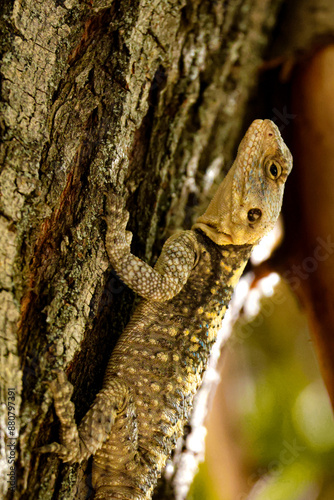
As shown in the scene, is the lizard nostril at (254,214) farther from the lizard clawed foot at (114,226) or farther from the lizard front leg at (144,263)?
the lizard clawed foot at (114,226)

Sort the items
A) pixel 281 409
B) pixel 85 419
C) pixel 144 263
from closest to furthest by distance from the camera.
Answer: pixel 85 419, pixel 144 263, pixel 281 409

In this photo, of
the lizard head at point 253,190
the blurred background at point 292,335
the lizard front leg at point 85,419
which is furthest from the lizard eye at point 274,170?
the lizard front leg at point 85,419

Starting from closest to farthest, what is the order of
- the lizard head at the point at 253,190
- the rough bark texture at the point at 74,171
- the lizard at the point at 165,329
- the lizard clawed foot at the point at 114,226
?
the rough bark texture at the point at 74,171 < the lizard at the point at 165,329 < the lizard clawed foot at the point at 114,226 < the lizard head at the point at 253,190

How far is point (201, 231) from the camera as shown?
2930 millimetres

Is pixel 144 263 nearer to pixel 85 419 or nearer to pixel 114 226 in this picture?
pixel 114 226

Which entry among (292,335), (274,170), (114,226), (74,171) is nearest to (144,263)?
(114,226)

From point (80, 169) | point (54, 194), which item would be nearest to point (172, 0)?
point (80, 169)

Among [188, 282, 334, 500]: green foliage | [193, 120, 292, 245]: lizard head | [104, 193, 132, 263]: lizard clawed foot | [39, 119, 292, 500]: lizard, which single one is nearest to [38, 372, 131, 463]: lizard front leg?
[39, 119, 292, 500]: lizard

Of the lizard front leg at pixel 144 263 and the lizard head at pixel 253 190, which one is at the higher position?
the lizard head at pixel 253 190

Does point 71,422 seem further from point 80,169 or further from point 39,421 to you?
point 80,169

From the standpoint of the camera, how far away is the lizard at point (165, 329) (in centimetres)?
229

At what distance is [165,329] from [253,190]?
0.94 meters

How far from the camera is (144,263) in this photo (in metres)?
2.57

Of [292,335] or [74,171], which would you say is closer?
[74,171]
